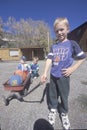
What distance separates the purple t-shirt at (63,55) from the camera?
136 inches

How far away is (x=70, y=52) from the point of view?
11.4 feet

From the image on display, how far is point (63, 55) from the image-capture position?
3479mm

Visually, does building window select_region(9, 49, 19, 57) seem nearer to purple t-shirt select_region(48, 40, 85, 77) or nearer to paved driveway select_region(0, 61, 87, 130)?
paved driveway select_region(0, 61, 87, 130)

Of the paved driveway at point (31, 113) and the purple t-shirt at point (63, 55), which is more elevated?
the purple t-shirt at point (63, 55)

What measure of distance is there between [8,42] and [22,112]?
48.2m

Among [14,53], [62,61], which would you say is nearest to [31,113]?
[62,61]

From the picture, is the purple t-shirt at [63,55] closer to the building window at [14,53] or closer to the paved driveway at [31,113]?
the paved driveway at [31,113]

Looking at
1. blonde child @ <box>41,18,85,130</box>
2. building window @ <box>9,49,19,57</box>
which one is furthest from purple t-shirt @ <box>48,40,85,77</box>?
building window @ <box>9,49,19,57</box>

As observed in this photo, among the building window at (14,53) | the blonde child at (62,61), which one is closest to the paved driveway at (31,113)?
the blonde child at (62,61)

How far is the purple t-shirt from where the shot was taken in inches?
136

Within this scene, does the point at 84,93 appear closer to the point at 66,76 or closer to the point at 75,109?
the point at 75,109

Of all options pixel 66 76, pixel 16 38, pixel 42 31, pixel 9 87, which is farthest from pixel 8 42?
pixel 66 76

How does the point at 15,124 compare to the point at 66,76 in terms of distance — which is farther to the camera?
the point at 15,124

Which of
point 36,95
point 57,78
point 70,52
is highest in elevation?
point 70,52
